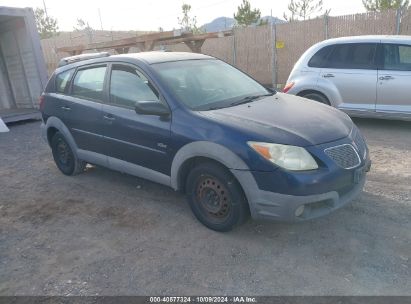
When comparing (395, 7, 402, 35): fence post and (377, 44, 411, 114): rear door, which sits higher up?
(395, 7, 402, 35): fence post

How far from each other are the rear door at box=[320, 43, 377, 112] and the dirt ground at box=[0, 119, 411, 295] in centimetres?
201

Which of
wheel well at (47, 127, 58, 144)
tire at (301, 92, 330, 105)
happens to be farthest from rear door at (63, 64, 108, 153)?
tire at (301, 92, 330, 105)

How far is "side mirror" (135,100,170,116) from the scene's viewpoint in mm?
3617

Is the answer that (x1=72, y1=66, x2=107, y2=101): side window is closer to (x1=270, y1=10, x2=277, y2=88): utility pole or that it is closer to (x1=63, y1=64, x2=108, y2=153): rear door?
(x1=63, y1=64, x2=108, y2=153): rear door

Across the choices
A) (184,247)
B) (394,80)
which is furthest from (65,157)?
(394,80)

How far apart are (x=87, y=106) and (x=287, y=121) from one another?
2567mm

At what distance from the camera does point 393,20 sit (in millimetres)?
11164

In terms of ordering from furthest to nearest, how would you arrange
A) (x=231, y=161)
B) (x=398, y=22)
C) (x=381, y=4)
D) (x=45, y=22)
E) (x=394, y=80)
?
(x=45, y=22) → (x=381, y=4) → (x=398, y=22) → (x=394, y=80) → (x=231, y=161)

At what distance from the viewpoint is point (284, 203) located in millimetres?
3064

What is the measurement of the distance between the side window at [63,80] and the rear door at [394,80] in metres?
5.11

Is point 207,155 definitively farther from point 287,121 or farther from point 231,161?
point 287,121

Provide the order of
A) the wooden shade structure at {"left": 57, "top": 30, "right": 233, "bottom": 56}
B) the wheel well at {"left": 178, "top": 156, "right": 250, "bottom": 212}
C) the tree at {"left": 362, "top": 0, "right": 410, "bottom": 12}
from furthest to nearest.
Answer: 1. the tree at {"left": 362, "top": 0, "right": 410, "bottom": 12}
2. the wooden shade structure at {"left": 57, "top": 30, "right": 233, "bottom": 56}
3. the wheel well at {"left": 178, "top": 156, "right": 250, "bottom": 212}

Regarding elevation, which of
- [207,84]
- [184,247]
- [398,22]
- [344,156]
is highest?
[398,22]

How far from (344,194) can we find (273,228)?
2.50 ft
